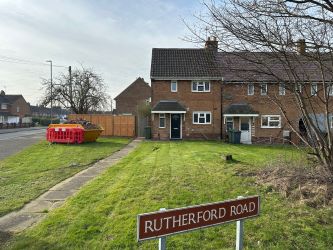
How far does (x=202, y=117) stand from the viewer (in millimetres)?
29578

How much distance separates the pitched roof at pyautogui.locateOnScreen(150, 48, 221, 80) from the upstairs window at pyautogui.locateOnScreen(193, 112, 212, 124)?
3.09 metres

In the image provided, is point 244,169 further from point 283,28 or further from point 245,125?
point 245,125

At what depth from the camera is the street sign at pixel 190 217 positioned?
3.25 meters

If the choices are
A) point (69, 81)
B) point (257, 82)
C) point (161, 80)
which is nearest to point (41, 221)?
point (257, 82)

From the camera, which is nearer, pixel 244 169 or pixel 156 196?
pixel 156 196

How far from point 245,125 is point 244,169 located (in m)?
19.4

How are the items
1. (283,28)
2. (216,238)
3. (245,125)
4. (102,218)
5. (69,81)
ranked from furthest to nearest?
(69,81) → (245,125) → (283,28) → (102,218) → (216,238)

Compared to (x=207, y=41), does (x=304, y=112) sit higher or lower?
lower

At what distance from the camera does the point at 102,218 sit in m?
6.30

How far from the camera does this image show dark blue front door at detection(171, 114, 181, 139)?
2967 centimetres

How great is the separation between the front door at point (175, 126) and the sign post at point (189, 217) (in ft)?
83.9

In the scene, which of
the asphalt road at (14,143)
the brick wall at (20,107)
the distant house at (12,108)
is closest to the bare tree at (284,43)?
the asphalt road at (14,143)

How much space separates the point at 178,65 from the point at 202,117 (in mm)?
5214

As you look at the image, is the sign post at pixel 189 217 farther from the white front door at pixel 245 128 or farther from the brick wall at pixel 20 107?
the brick wall at pixel 20 107
